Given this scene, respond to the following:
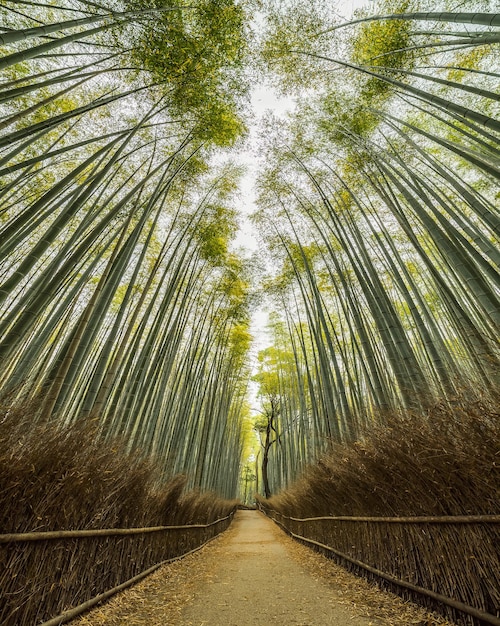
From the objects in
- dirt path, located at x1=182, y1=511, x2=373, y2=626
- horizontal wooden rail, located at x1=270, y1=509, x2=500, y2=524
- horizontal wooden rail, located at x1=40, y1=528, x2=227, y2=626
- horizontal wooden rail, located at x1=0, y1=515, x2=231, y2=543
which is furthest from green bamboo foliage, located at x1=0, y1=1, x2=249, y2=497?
horizontal wooden rail, located at x1=270, y1=509, x2=500, y2=524

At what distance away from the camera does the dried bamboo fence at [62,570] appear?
4.66 feet

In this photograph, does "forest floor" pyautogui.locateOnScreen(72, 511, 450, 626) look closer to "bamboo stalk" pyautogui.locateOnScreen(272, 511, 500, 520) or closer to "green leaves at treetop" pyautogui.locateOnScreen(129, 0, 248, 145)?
"bamboo stalk" pyautogui.locateOnScreen(272, 511, 500, 520)

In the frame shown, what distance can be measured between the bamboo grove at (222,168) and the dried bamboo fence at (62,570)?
74 centimetres

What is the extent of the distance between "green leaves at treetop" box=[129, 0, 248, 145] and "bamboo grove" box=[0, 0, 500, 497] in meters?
0.02

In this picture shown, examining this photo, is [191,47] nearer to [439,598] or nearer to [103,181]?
[103,181]

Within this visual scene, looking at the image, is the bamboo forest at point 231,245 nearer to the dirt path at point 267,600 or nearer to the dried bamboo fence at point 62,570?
the dried bamboo fence at point 62,570

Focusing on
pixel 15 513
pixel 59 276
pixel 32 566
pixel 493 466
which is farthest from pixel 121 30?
pixel 493 466

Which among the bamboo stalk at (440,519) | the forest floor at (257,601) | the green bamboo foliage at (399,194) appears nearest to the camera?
the bamboo stalk at (440,519)

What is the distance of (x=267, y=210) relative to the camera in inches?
270

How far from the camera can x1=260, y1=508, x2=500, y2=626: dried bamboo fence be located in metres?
1.55

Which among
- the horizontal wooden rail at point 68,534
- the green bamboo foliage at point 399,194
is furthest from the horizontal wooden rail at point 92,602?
the green bamboo foliage at point 399,194

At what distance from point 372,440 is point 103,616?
7.43 feet

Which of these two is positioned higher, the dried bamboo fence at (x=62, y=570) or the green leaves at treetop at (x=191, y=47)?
the green leaves at treetop at (x=191, y=47)

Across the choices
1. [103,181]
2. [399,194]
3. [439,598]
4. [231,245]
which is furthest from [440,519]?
[231,245]
